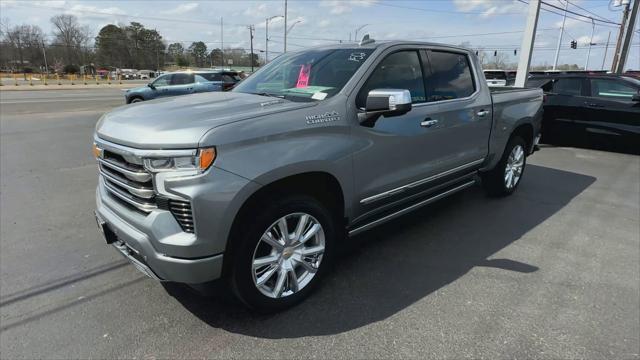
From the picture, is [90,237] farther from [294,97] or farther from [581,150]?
[581,150]

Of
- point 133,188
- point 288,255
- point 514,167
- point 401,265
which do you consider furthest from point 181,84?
point 288,255

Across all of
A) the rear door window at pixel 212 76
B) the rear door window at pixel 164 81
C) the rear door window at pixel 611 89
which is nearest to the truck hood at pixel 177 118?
the rear door window at pixel 611 89

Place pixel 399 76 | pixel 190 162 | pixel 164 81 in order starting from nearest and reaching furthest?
pixel 190 162
pixel 399 76
pixel 164 81

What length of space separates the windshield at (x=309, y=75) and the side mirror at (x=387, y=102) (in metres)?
0.30

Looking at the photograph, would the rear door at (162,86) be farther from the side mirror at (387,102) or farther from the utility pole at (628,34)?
the utility pole at (628,34)

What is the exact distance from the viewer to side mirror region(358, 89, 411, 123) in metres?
2.91

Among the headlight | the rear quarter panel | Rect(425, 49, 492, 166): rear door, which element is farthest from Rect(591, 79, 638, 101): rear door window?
the headlight

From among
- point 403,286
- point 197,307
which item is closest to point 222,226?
point 197,307

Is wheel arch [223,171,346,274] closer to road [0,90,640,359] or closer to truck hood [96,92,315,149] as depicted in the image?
truck hood [96,92,315,149]

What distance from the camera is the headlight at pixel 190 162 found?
2281mm

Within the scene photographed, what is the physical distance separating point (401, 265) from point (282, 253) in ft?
4.29

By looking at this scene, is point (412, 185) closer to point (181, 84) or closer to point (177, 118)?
point (177, 118)

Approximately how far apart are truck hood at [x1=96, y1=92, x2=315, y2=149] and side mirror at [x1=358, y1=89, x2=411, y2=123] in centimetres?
45

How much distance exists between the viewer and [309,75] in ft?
11.5
